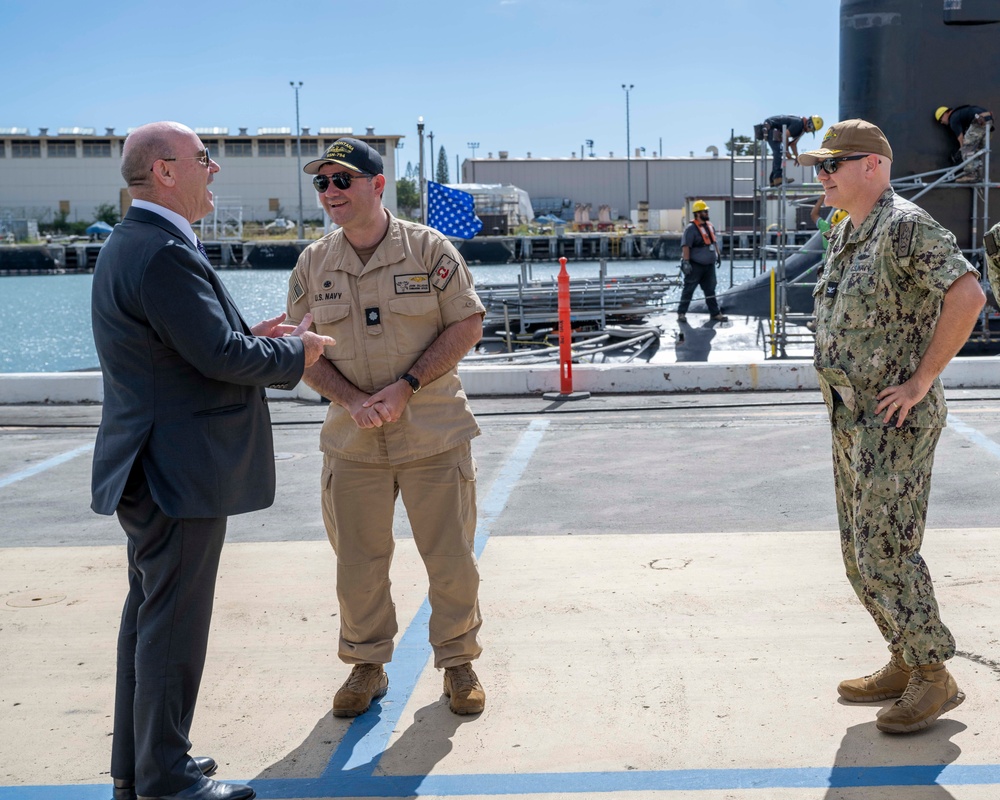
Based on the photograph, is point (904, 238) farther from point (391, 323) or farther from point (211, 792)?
point (211, 792)

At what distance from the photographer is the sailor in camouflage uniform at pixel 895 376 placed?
353 centimetres

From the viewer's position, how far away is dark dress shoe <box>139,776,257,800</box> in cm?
327

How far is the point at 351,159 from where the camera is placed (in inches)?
154

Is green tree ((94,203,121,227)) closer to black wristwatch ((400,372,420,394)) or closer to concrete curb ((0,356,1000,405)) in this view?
concrete curb ((0,356,1000,405))

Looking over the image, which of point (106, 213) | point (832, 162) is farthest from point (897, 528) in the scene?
point (106, 213)

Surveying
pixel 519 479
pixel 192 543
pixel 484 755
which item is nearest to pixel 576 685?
pixel 484 755

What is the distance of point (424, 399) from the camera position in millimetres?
4043

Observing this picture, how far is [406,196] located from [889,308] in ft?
471

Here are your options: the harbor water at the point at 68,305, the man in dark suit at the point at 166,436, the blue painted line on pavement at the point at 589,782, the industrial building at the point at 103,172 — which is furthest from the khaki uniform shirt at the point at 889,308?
the industrial building at the point at 103,172

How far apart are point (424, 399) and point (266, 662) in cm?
134

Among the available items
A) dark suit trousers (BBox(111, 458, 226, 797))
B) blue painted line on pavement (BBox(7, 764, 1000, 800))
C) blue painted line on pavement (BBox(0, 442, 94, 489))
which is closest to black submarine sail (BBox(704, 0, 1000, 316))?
blue painted line on pavement (BBox(0, 442, 94, 489))

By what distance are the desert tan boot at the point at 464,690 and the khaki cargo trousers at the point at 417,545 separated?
4 centimetres

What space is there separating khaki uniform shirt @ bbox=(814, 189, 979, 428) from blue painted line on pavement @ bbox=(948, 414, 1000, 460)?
197 inches

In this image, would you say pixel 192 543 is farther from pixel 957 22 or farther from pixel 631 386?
pixel 957 22
